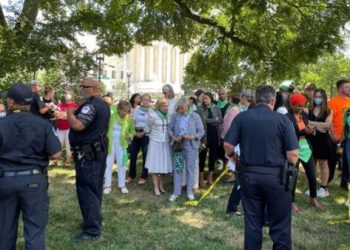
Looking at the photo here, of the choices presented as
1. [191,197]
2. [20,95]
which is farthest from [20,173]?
[191,197]

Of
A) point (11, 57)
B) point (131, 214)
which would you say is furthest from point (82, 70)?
point (131, 214)

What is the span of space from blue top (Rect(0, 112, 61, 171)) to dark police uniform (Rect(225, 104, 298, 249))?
189 centimetres

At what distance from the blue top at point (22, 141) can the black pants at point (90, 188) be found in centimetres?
133

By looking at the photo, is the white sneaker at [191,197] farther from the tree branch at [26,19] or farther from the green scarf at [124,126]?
the tree branch at [26,19]

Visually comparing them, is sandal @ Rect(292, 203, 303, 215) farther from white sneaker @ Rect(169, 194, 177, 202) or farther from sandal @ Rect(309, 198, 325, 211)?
white sneaker @ Rect(169, 194, 177, 202)

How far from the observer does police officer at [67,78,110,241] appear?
17.3 feet

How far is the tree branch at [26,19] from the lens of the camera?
12.9m

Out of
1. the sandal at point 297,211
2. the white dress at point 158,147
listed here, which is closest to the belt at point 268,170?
the sandal at point 297,211

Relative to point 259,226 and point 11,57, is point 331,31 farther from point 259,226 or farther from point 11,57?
point 11,57

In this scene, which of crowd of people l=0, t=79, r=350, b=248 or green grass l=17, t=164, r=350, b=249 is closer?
green grass l=17, t=164, r=350, b=249

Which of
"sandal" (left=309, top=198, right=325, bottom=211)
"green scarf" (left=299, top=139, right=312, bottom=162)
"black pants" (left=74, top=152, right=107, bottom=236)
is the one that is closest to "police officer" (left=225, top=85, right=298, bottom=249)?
"black pants" (left=74, top=152, right=107, bottom=236)

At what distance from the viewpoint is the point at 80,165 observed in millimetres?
5402

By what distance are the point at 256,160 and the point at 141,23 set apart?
11.0 m

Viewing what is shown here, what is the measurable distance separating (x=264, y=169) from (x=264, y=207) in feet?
1.48
